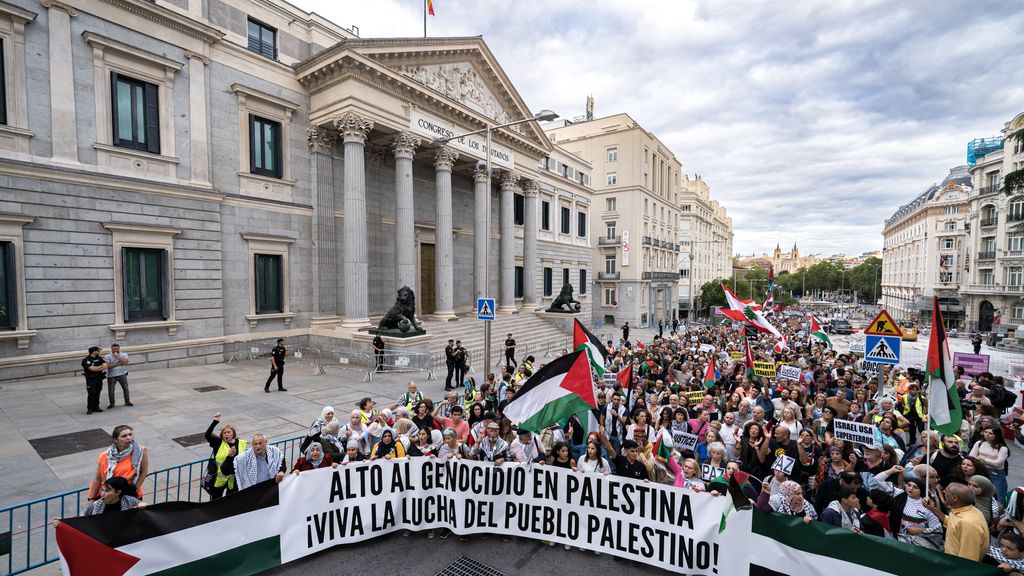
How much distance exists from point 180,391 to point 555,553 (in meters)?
13.4

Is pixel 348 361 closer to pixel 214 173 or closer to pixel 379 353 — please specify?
pixel 379 353

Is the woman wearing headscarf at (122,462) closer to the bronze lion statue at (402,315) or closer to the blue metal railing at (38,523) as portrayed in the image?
the blue metal railing at (38,523)

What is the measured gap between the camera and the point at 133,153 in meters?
16.6

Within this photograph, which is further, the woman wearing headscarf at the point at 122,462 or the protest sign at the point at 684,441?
the protest sign at the point at 684,441

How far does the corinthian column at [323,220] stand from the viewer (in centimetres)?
2238

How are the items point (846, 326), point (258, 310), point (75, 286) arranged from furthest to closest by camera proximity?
point (846, 326) → point (258, 310) → point (75, 286)

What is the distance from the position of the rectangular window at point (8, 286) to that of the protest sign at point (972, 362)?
103 feet

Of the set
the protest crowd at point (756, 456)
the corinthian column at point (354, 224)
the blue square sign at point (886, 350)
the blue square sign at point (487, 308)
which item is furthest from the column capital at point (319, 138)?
the blue square sign at point (886, 350)

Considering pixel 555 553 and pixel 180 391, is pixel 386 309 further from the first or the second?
pixel 555 553

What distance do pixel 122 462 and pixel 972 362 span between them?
932 inches

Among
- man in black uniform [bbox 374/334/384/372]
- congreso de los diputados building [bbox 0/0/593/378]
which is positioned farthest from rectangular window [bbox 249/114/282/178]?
man in black uniform [bbox 374/334/384/372]

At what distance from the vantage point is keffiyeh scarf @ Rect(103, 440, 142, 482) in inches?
222

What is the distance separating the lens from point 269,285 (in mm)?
21344

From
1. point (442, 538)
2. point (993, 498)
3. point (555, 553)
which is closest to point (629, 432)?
point (555, 553)
